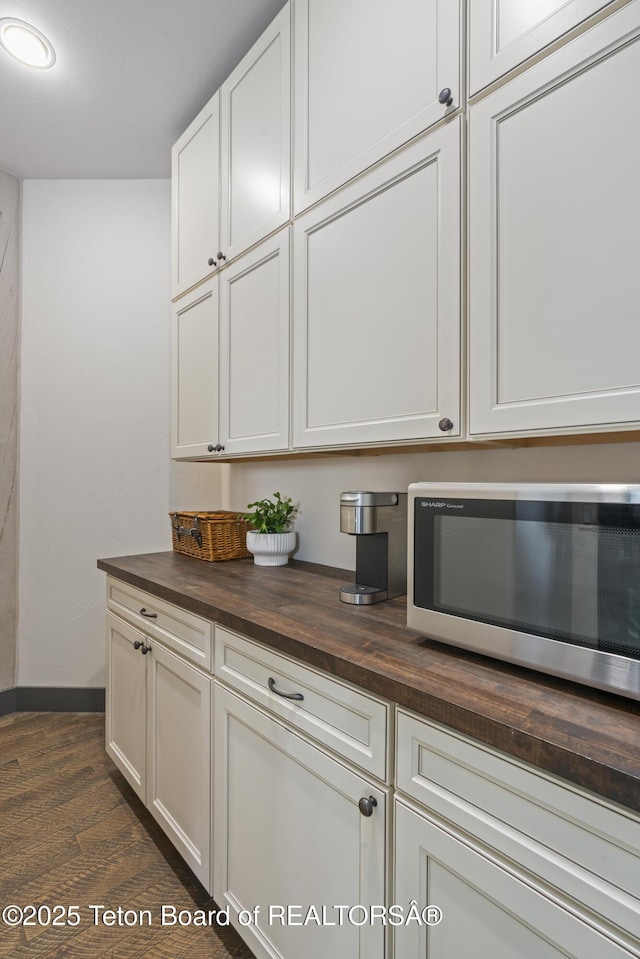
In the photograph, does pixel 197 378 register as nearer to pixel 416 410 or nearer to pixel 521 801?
pixel 416 410

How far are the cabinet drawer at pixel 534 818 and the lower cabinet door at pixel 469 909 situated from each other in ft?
0.08

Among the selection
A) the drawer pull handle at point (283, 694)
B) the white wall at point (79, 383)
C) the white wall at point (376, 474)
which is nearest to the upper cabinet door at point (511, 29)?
the white wall at point (376, 474)

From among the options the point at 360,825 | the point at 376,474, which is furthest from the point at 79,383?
the point at 360,825

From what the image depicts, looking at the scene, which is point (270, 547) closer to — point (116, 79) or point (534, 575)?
point (534, 575)

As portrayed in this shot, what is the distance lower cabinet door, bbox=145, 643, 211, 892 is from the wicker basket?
466 millimetres

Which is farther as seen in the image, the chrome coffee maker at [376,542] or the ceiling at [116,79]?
the ceiling at [116,79]

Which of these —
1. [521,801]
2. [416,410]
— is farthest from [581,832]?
[416,410]

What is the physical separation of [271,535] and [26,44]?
6.35 feet

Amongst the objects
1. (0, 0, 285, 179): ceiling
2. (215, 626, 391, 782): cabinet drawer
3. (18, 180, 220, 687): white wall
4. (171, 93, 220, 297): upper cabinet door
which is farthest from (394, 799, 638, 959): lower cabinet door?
(0, 0, 285, 179): ceiling

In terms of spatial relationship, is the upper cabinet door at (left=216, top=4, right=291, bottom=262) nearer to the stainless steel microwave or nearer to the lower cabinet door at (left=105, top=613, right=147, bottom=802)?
the stainless steel microwave

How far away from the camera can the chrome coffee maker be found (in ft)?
4.37

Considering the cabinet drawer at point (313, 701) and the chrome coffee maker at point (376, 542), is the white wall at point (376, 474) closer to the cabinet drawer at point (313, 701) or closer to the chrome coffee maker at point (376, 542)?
the chrome coffee maker at point (376, 542)

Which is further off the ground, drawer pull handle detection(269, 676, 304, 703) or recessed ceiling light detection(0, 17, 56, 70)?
recessed ceiling light detection(0, 17, 56, 70)

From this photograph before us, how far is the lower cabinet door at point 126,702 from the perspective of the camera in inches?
72.1
